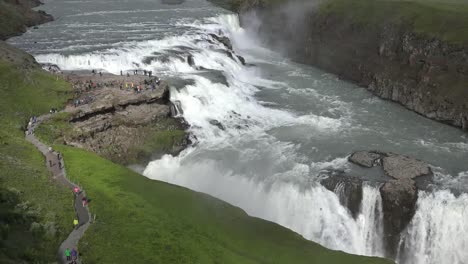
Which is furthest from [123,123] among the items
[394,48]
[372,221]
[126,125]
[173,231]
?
[394,48]

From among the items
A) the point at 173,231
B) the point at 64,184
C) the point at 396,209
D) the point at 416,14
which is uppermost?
the point at 416,14

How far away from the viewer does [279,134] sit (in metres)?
49.2

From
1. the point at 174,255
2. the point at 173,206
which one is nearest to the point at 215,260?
the point at 174,255

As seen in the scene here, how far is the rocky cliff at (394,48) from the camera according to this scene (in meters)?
53.6

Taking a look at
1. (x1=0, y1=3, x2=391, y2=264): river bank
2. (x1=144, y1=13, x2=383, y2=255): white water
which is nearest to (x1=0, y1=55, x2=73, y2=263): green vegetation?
(x1=0, y1=3, x2=391, y2=264): river bank

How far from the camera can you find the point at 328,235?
3712cm

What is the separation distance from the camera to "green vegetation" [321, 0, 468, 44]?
56.4 m

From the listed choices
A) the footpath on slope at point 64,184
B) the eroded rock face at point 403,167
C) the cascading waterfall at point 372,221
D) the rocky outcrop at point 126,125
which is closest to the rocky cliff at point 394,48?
the eroded rock face at point 403,167

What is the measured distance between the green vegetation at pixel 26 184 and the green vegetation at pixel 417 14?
1795 inches

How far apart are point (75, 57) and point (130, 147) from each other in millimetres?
22167

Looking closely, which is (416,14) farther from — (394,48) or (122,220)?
(122,220)

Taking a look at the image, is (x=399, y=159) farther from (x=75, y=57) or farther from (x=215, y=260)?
(x=75, y=57)

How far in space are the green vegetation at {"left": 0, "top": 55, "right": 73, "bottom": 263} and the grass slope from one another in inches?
81.2

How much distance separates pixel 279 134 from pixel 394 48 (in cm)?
2440
